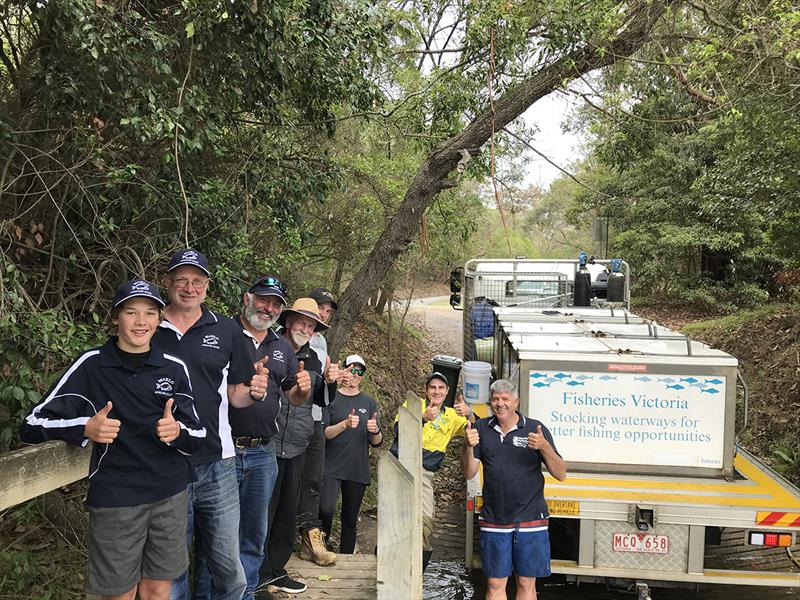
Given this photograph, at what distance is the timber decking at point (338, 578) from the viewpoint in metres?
4.16

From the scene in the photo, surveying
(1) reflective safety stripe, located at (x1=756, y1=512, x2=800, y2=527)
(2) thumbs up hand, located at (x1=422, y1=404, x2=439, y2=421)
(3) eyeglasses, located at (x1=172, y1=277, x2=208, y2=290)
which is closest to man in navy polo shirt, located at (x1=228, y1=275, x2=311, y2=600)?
(3) eyeglasses, located at (x1=172, y1=277, x2=208, y2=290)

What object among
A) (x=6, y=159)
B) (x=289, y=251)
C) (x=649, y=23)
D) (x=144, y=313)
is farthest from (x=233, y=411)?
(x=649, y=23)

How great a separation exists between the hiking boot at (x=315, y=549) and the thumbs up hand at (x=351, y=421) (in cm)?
79

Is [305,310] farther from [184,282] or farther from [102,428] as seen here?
[102,428]

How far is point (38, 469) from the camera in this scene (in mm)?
2533

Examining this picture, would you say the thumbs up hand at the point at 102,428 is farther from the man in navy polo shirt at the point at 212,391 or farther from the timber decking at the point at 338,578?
the timber decking at the point at 338,578

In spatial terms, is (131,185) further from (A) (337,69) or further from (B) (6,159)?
(A) (337,69)

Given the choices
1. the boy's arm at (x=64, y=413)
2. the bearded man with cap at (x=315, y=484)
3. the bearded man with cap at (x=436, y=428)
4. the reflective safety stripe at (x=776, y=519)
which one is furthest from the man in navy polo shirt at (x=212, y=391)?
the reflective safety stripe at (x=776, y=519)

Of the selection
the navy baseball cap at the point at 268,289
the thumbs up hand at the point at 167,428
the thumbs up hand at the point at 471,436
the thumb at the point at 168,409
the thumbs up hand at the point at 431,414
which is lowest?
the thumbs up hand at the point at 471,436

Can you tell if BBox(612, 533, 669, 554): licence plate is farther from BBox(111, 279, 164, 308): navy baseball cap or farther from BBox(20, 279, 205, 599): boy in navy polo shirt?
BBox(111, 279, 164, 308): navy baseball cap

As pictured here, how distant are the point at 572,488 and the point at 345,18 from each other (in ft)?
14.1

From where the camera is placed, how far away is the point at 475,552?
5.88m

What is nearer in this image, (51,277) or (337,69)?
(51,277)

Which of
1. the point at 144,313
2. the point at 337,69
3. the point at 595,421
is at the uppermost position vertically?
the point at 337,69
